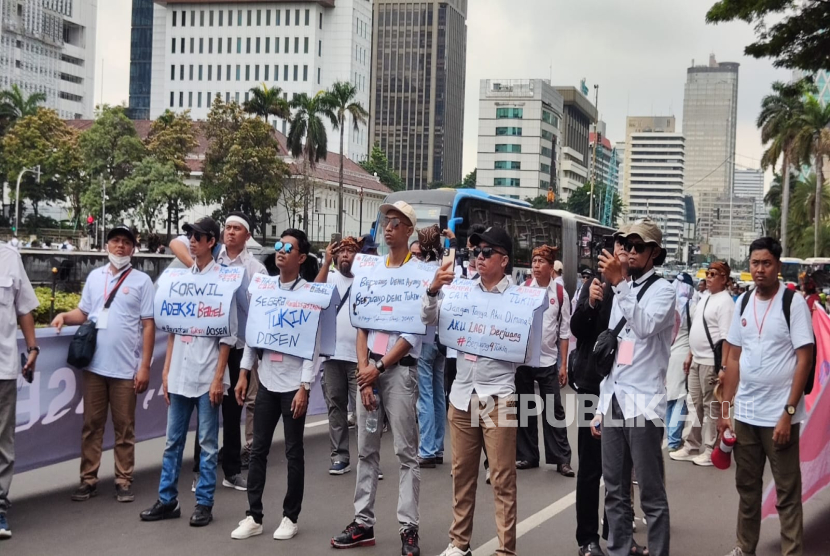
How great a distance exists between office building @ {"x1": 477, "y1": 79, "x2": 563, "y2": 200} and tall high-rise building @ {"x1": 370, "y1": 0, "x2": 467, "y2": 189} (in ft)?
80.2

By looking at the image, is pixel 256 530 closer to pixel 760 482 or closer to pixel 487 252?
pixel 487 252

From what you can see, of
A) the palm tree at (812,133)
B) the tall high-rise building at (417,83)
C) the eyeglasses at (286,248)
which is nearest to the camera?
the eyeglasses at (286,248)

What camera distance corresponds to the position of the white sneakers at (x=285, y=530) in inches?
260

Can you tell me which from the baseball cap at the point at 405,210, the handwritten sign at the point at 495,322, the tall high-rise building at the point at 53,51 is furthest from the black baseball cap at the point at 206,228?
the tall high-rise building at the point at 53,51

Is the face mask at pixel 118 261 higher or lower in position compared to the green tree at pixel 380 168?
lower

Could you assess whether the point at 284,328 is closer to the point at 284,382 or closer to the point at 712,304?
the point at 284,382

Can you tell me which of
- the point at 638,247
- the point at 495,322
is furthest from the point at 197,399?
the point at 638,247

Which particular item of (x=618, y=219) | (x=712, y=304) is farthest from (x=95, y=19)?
(x=712, y=304)

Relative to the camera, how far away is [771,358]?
6117 mm

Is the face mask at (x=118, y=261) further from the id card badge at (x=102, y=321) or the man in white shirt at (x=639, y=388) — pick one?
the man in white shirt at (x=639, y=388)

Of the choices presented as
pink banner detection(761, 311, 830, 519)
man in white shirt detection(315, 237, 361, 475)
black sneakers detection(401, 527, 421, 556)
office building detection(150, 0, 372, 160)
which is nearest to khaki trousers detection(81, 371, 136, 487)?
man in white shirt detection(315, 237, 361, 475)

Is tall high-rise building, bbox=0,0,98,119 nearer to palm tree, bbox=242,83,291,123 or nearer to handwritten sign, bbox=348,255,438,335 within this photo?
palm tree, bbox=242,83,291,123

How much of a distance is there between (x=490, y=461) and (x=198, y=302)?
2456 mm

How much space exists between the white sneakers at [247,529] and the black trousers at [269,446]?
0.12ft
